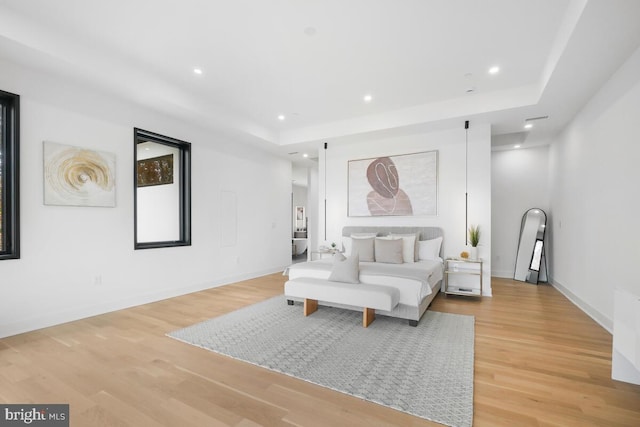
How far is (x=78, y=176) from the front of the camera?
11.5ft

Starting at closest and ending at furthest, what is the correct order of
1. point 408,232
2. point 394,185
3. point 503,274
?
point 408,232, point 394,185, point 503,274

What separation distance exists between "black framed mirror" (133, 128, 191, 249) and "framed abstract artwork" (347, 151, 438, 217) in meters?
3.03

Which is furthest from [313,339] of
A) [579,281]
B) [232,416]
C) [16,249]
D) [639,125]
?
[579,281]

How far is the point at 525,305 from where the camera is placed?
4156mm

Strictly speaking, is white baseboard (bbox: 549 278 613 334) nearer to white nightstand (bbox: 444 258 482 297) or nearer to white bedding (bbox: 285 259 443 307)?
white nightstand (bbox: 444 258 482 297)

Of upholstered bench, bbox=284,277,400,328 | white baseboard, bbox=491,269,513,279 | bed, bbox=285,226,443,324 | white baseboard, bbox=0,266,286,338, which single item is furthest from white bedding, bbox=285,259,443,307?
white baseboard, bbox=491,269,513,279

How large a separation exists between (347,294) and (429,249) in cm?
226

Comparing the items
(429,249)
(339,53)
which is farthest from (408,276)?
(339,53)

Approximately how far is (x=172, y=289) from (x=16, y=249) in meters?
1.93

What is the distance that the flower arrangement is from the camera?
4.73 metres

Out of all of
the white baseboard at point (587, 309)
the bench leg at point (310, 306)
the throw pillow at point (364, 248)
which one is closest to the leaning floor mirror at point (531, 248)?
the white baseboard at point (587, 309)

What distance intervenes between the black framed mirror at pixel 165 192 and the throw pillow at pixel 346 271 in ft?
8.74

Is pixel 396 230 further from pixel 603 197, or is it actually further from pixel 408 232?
pixel 603 197

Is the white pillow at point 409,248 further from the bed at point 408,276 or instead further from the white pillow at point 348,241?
the white pillow at point 348,241
